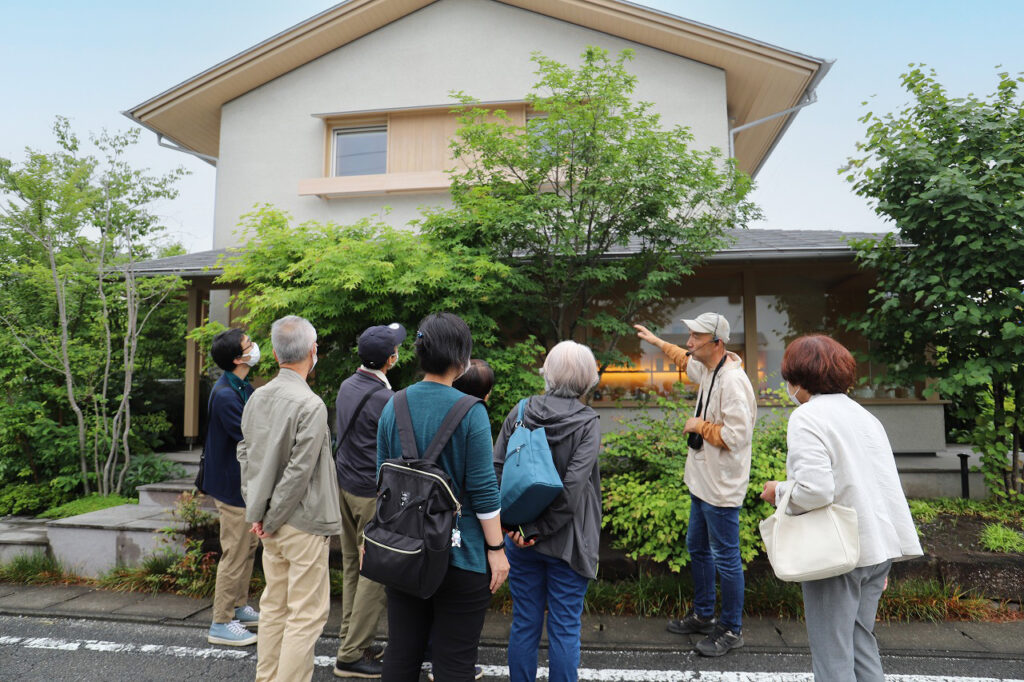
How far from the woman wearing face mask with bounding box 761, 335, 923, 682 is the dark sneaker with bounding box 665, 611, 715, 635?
1.56 meters

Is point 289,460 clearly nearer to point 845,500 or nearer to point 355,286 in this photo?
point 845,500

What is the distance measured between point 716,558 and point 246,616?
3.32 metres

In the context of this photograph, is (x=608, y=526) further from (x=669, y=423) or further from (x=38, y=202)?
(x=38, y=202)

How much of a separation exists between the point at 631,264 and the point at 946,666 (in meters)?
4.26

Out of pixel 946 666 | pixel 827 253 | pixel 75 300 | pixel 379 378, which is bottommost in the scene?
pixel 946 666

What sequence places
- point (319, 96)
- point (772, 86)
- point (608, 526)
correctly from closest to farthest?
point (608, 526) < point (772, 86) < point (319, 96)

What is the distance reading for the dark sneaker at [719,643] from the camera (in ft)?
12.0

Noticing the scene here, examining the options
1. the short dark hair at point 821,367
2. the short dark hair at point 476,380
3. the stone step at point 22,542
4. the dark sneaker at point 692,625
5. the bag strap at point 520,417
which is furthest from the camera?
the stone step at point 22,542

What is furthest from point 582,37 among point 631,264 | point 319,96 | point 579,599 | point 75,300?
point 579,599

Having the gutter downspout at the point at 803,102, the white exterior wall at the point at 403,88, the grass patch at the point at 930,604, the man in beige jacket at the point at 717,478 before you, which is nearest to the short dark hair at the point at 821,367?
the man in beige jacket at the point at 717,478

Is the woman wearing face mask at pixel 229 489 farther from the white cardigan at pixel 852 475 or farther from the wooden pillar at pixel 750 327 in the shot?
the wooden pillar at pixel 750 327

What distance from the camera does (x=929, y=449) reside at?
7.55 meters

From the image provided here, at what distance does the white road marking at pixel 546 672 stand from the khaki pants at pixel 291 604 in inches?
27.5

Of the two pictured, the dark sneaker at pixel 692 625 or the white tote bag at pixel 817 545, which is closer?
the white tote bag at pixel 817 545
